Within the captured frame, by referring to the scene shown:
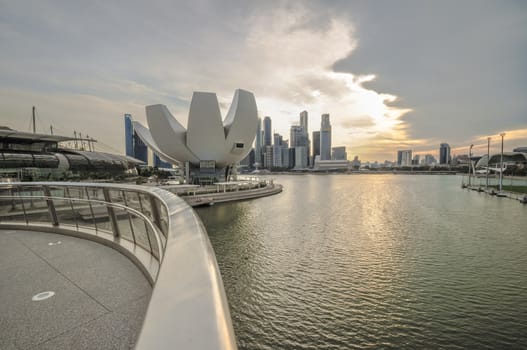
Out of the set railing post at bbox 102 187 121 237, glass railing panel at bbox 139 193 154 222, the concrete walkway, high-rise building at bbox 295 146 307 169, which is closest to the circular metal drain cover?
the concrete walkway

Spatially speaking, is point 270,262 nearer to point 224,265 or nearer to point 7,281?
point 224,265

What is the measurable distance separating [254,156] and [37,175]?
156 meters

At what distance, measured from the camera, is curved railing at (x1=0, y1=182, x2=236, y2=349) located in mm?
532

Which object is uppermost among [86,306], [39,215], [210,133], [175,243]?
[210,133]

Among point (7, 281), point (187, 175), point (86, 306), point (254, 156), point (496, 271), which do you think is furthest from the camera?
point (254, 156)

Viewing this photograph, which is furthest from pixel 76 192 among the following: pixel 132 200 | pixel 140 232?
pixel 140 232

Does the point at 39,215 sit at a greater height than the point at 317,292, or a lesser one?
greater

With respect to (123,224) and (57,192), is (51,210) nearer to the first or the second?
(57,192)

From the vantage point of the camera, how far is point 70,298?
2574mm

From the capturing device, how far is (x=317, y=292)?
20.1ft

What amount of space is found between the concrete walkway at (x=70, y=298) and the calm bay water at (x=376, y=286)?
2.76m

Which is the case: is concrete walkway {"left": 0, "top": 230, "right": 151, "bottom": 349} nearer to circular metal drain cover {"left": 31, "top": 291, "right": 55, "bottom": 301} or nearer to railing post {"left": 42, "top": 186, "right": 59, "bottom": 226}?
circular metal drain cover {"left": 31, "top": 291, "right": 55, "bottom": 301}

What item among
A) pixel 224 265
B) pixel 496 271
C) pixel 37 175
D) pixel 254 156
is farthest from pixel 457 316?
pixel 254 156

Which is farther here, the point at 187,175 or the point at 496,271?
the point at 187,175
